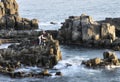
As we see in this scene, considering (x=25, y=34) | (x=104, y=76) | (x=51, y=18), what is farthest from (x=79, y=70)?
(x=51, y=18)

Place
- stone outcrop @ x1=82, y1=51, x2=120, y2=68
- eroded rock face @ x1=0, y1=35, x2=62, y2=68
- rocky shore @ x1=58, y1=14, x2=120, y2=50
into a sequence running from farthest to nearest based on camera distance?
rocky shore @ x1=58, y1=14, x2=120, y2=50 < eroded rock face @ x1=0, y1=35, x2=62, y2=68 < stone outcrop @ x1=82, y1=51, x2=120, y2=68

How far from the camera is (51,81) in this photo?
114m

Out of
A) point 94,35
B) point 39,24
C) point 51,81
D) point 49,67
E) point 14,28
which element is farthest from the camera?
point 39,24

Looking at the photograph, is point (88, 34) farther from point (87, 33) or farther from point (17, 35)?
point (17, 35)

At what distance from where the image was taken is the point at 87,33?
147 metres

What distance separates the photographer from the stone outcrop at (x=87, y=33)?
14550 cm

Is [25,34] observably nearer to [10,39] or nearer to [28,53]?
[10,39]

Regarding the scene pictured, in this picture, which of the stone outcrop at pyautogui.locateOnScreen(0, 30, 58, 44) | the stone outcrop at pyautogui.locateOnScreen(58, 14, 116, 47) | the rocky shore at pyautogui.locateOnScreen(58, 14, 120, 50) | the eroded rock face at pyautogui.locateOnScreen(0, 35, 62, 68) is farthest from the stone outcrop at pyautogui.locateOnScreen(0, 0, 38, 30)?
the eroded rock face at pyautogui.locateOnScreen(0, 35, 62, 68)

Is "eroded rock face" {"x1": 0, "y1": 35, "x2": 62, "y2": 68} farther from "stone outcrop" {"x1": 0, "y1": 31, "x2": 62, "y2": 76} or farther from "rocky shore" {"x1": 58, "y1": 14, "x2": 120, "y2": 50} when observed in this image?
"rocky shore" {"x1": 58, "y1": 14, "x2": 120, "y2": 50}

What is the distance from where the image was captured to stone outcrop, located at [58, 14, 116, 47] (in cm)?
14550

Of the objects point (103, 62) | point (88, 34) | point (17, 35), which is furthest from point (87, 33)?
point (103, 62)

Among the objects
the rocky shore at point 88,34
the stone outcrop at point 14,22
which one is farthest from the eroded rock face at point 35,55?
the stone outcrop at point 14,22

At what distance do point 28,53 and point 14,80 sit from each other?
41.8ft

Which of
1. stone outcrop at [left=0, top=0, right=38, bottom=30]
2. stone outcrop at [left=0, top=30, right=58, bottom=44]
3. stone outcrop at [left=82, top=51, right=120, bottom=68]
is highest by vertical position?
stone outcrop at [left=0, top=0, right=38, bottom=30]
